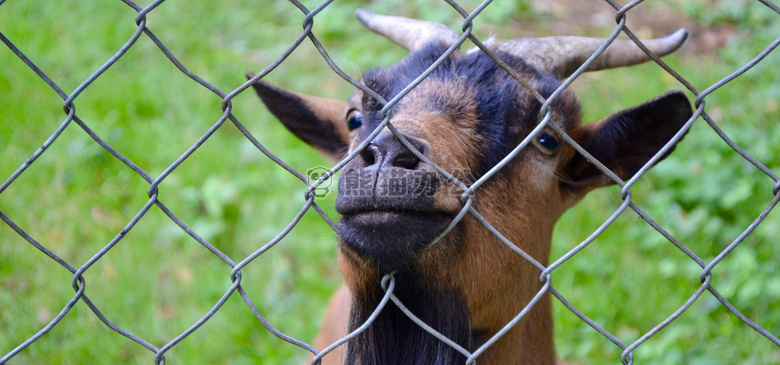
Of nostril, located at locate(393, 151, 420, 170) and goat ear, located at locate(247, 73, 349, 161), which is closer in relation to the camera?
nostril, located at locate(393, 151, 420, 170)

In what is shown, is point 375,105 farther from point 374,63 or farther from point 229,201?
point 374,63

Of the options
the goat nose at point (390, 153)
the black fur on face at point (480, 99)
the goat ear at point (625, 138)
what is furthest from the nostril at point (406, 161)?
the goat ear at point (625, 138)

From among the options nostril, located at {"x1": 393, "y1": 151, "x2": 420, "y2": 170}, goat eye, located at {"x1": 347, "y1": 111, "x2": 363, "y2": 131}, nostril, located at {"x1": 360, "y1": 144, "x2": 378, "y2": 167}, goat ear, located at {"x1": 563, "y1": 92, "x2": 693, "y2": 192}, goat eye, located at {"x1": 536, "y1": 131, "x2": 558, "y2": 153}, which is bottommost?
goat ear, located at {"x1": 563, "y1": 92, "x2": 693, "y2": 192}

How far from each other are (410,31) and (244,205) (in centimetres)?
262

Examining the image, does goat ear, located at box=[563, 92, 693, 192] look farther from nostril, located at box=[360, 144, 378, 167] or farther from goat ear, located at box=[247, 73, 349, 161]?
nostril, located at box=[360, 144, 378, 167]

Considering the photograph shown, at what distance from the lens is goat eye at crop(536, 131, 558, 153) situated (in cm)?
306

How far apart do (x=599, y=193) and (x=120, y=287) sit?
12.6 ft

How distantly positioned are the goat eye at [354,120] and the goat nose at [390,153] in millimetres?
1050

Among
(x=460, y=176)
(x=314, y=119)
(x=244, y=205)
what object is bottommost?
(x=460, y=176)

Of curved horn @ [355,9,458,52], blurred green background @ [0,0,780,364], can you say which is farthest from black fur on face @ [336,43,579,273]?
blurred green background @ [0,0,780,364]

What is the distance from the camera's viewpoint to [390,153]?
85.7 inches

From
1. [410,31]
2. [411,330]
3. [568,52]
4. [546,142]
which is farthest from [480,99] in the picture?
[410,31]

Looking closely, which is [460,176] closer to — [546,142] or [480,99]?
[480,99]

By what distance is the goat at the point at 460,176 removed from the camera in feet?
7.37
